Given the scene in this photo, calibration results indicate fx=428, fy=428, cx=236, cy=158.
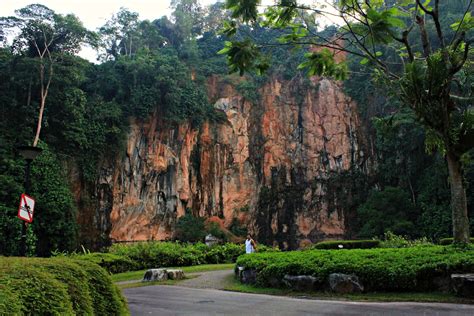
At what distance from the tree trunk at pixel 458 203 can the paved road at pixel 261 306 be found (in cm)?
267

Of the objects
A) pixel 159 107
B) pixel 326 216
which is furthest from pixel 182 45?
pixel 326 216

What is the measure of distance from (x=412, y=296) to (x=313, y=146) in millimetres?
26564

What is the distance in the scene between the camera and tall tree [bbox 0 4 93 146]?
2300 cm

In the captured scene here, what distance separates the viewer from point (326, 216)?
32375 mm

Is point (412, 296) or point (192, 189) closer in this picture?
point (412, 296)

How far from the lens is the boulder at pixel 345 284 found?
27.3 feet

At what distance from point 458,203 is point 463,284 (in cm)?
240

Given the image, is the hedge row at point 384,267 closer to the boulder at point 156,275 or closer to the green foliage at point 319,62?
the boulder at point 156,275

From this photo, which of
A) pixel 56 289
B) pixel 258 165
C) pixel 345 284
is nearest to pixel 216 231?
pixel 258 165

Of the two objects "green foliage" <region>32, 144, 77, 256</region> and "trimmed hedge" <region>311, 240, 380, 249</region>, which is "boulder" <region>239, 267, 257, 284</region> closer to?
"trimmed hedge" <region>311, 240, 380, 249</region>

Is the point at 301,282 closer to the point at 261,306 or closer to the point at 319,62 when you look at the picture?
the point at 261,306

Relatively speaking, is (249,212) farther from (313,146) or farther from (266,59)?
(266,59)

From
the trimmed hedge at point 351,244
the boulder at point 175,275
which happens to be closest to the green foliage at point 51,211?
the boulder at point 175,275

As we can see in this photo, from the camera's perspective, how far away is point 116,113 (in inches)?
1024
